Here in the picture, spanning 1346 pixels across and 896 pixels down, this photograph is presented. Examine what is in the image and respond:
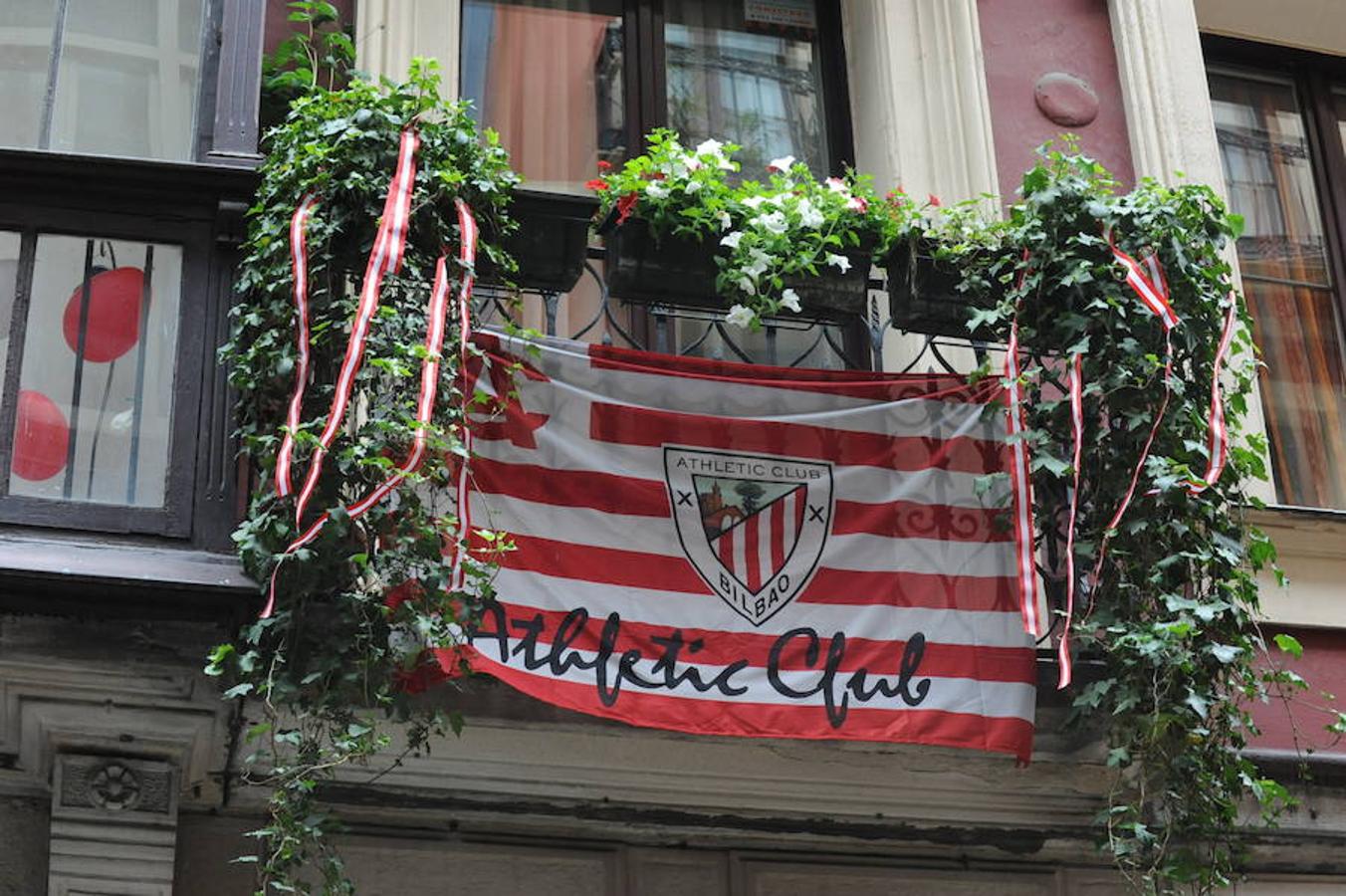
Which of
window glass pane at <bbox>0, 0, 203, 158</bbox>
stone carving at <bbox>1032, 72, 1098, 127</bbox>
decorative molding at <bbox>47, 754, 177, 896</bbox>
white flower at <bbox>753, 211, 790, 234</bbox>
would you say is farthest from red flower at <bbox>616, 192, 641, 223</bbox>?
stone carving at <bbox>1032, 72, 1098, 127</bbox>

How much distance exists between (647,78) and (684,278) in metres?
1.97

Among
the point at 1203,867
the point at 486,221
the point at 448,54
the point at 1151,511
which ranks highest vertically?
the point at 448,54

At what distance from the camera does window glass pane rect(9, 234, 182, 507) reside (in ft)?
20.3

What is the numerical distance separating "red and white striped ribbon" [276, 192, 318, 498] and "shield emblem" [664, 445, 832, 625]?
1304mm

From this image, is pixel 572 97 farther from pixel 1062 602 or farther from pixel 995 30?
pixel 1062 602

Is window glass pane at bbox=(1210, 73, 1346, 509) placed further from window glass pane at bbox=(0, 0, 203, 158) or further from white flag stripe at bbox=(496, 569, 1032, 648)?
window glass pane at bbox=(0, 0, 203, 158)

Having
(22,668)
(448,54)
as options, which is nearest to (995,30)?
(448,54)

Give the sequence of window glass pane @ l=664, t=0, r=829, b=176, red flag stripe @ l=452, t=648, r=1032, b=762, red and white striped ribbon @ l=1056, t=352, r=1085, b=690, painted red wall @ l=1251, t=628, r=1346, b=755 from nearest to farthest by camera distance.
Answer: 1. red flag stripe @ l=452, t=648, r=1032, b=762
2. red and white striped ribbon @ l=1056, t=352, r=1085, b=690
3. painted red wall @ l=1251, t=628, r=1346, b=755
4. window glass pane @ l=664, t=0, r=829, b=176

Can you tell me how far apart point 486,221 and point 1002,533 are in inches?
79.0

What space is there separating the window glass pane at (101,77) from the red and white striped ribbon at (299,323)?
0.72 meters

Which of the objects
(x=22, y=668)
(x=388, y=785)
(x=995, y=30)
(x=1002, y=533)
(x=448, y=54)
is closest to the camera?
(x=22, y=668)

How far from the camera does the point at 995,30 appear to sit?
8695 mm

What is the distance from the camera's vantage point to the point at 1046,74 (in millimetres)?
8680

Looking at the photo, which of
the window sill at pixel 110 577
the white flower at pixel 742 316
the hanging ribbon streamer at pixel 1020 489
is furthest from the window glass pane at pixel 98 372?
the hanging ribbon streamer at pixel 1020 489
